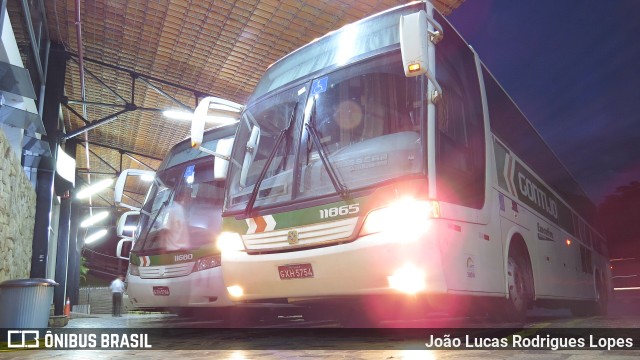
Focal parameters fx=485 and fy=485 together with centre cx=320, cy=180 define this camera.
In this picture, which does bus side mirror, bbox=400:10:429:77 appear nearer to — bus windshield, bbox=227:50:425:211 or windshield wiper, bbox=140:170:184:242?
bus windshield, bbox=227:50:425:211

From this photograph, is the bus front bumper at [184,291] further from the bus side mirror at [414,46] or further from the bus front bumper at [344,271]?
the bus side mirror at [414,46]

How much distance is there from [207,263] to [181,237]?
0.80m

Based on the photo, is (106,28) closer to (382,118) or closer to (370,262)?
(382,118)

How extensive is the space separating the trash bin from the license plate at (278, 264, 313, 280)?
146 inches

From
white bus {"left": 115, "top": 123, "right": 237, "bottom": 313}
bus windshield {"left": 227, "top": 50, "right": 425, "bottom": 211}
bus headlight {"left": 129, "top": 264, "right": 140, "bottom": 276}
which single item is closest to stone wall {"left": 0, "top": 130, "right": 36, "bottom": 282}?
white bus {"left": 115, "top": 123, "right": 237, "bottom": 313}

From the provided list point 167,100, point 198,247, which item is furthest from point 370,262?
point 167,100

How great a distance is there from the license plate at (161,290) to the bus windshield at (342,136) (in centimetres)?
264

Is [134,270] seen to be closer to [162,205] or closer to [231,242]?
[162,205]

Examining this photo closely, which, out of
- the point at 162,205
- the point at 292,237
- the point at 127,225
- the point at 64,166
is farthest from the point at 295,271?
the point at 64,166

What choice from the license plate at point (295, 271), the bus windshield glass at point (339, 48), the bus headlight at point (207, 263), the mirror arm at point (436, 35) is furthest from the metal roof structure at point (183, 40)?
the license plate at point (295, 271)

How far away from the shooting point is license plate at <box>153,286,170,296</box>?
7.38m

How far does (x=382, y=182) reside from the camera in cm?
435

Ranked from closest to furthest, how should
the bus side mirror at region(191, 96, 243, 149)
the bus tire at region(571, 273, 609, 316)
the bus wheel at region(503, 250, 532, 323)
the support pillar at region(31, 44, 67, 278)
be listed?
the bus wheel at region(503, 250, 532, 323), the bus side mirror at region(191, 96, 243, 149), the bus tire at region(571, 273, 609, 316), the support pillar at region(31, 44, 67, 278)

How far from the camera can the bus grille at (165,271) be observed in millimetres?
7270
